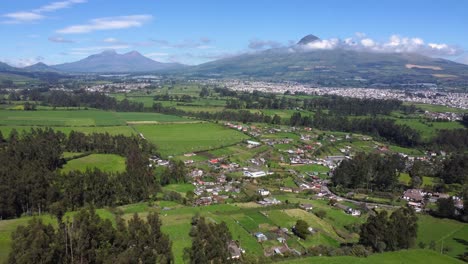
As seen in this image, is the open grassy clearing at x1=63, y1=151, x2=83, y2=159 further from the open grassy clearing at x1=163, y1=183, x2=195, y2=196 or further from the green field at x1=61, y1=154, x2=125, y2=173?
the open grassy clearing at x1=163, y1=183, x2=195, y2=196

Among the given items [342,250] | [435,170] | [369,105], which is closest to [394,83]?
[369,105]

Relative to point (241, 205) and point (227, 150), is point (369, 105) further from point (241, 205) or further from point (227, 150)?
point (241, 205)

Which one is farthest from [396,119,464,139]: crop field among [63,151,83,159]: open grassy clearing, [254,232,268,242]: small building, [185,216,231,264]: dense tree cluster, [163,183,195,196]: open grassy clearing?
[185,216,231,264]: dense tree cluster

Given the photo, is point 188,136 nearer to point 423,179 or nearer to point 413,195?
point 423,179

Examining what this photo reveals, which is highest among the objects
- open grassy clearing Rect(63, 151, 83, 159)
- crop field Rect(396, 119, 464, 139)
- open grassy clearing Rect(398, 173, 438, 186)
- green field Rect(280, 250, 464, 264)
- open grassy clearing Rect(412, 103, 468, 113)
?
open grassy clearing Rect(412, 103, 468, 113)

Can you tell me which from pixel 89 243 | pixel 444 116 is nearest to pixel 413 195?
pixel 89 243

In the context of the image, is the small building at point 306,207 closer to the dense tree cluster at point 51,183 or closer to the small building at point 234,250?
the small building at point 234,250
